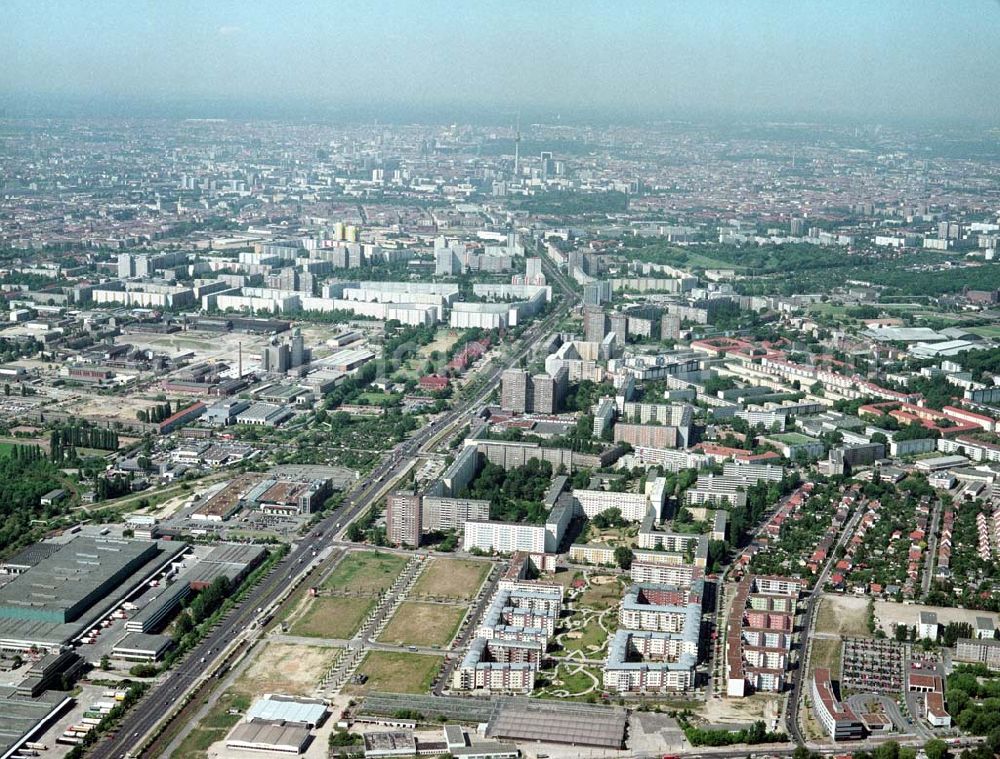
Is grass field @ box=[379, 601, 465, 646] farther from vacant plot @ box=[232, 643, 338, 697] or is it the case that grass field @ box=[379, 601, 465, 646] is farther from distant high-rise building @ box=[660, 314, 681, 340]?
distant high-rise building @ box=[660, 314, 681, 340]

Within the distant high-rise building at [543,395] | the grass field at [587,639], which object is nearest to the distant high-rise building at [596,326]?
the distant high-rise building at [543,395]

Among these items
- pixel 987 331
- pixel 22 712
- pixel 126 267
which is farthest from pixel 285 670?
pixel 126 267

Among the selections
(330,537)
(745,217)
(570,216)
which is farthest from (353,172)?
(330,537)

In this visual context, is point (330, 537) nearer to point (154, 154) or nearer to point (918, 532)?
point (918, 532)

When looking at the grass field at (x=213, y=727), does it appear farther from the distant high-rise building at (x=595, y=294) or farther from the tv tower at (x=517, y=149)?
the tv tower at (x=517, y=149)

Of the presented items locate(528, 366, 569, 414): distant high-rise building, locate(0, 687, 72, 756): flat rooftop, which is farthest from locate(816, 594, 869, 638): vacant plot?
locate(528, 366, 569, 414): distant high-rise building

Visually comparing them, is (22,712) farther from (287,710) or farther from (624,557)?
A: (624,557)
